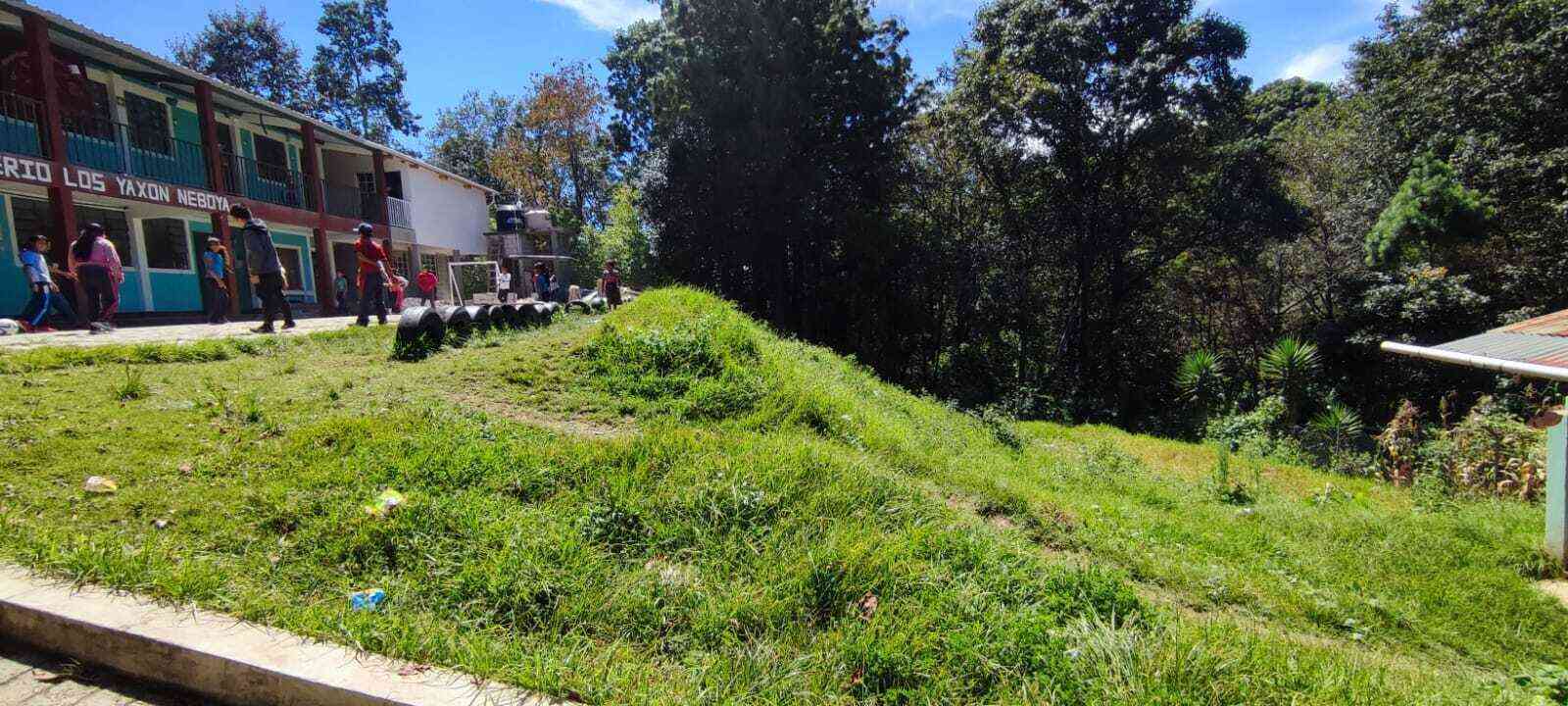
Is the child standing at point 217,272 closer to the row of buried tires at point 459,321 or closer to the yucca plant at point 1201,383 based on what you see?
the row of buried tires at point 459,321

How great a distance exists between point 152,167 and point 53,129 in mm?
3103

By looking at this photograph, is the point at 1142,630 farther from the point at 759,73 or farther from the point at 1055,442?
the point at 759,73

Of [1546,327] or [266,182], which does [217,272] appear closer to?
[266,182]

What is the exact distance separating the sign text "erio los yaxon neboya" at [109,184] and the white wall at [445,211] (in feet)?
29.6

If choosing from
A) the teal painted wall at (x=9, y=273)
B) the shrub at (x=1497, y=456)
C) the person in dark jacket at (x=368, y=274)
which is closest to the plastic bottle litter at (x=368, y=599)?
the person in dark jacket at (x=368, y=274)

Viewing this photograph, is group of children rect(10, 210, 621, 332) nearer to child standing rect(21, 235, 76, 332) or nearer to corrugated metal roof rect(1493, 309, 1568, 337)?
child standing rect(21, 235, 76, 332)

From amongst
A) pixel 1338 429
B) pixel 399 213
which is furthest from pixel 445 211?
pixel 1338 429

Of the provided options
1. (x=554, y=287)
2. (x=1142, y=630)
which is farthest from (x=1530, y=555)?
(x=554, y=287)

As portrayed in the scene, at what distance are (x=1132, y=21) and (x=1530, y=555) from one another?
14.6 meters

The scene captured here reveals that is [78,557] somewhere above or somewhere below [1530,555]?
above

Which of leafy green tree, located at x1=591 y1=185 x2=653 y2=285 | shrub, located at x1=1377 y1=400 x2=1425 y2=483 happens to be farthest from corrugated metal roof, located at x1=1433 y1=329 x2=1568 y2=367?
leafy green tree, located at x1=591 y1=185 x2=653 y2=285

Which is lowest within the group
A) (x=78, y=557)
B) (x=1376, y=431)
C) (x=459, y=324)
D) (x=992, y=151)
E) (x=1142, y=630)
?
(x=1376, y=431)

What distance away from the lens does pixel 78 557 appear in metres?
2.78

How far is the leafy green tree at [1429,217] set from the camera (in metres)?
13.7
